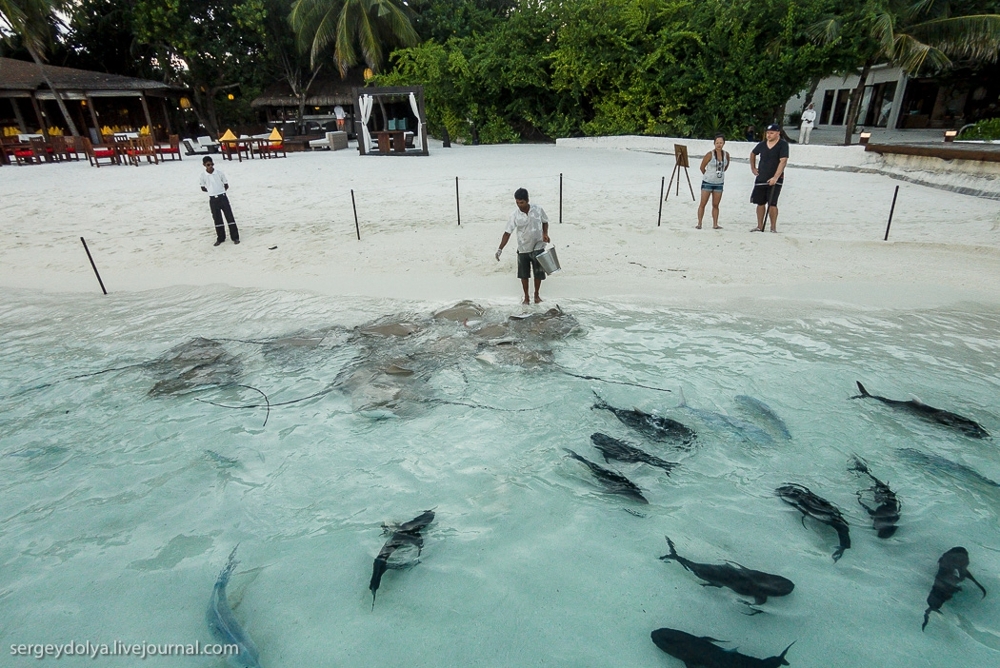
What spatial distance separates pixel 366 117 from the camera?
2152cm

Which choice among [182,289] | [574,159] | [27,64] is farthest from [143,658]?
[27,64]

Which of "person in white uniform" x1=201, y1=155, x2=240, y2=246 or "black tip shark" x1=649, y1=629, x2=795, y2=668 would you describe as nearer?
"black tip shark" x1=649, y1=629, x2=795, y2=668

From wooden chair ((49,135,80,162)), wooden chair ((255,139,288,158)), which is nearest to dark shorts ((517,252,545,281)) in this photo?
wooden chair ((255,139,288,158))

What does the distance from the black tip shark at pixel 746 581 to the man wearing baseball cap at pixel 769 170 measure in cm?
703

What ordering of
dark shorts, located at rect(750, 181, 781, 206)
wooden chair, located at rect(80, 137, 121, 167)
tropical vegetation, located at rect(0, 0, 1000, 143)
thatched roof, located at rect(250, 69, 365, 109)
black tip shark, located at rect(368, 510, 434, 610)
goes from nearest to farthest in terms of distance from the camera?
1. black tip shark, located at rect(368, 510, 434, 610)
2. dark shorts, located at rect(750, 181, 781, 206)
3. tropical vegetation, located at rect(0, 0, 1000, 143)
4. wooden chair, located at rect(80, 137, 121, 167)
5. thatched roof, located at rect(250, 69, 365, 109)

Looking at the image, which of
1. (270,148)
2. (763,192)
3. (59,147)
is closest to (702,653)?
(763,192)

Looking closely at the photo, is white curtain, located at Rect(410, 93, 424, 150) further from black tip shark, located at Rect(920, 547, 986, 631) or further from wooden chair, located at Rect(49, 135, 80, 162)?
black tip shark, located at Rect(920, 547, 986, 631)

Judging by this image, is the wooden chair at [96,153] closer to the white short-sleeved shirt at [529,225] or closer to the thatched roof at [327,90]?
the thatched roof at [327,90]

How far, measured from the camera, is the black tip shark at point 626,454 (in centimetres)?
441

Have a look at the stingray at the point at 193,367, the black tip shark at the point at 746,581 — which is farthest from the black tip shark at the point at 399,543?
the stingray at the point at 193,367

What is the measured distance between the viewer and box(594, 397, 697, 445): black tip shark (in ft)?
15.4

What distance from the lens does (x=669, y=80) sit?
71.9 feet

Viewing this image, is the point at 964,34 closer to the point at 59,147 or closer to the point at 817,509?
the point at 817,509

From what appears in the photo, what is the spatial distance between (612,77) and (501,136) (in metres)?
6.33
